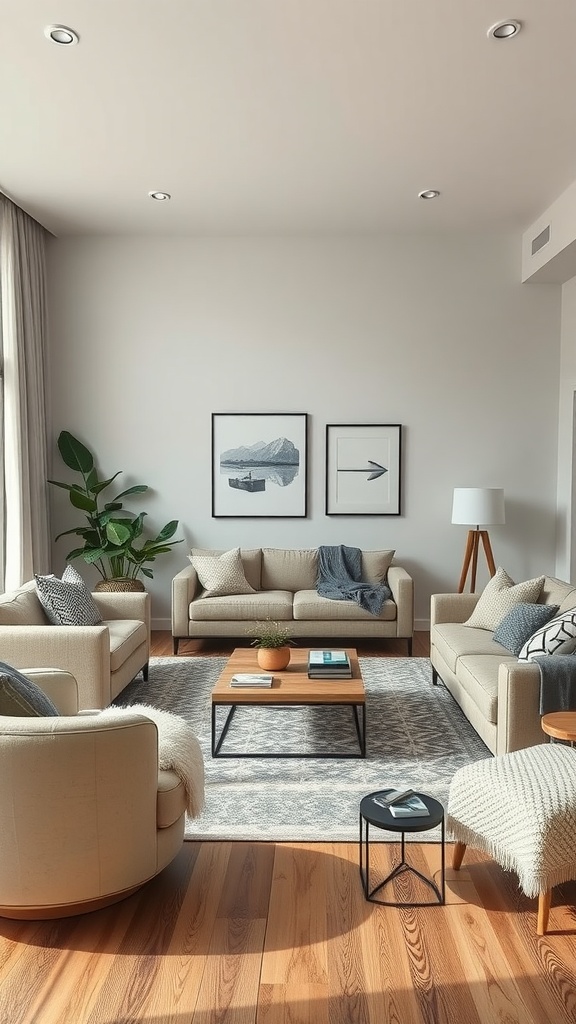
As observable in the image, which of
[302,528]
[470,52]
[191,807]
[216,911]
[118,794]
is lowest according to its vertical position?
[216,911]

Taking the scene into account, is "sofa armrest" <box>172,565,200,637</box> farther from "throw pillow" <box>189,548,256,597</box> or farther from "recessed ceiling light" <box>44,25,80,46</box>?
"recessed ceiling light" <box>44,25,80,46</box>

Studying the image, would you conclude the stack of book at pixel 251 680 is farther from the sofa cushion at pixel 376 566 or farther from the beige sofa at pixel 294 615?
the sofa cushion at pixel 376 566

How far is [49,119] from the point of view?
4.36m

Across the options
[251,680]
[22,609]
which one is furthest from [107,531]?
[251,680]

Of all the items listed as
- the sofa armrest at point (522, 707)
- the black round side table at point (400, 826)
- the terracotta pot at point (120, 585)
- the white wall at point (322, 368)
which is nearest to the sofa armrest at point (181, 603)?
the terracotta pot at point (120, 585)

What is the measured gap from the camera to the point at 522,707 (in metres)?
3.36

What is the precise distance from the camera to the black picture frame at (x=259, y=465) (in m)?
6.76

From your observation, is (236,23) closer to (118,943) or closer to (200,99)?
(200,99)

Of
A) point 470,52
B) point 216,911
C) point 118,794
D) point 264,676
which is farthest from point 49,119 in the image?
point 216,911

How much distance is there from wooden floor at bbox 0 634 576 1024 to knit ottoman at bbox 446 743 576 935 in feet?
0.57

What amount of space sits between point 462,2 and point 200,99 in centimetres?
143

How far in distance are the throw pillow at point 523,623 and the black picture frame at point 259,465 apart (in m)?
2.77

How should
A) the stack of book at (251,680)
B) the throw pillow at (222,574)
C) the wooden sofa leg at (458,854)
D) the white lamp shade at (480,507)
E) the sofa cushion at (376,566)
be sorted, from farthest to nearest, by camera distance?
the sofa cushion at (376,566), the white lamp shade at (480,507), the throw pillow at (222,574), the stack of book at (251,680), the wooden sofa leg at (458,854)

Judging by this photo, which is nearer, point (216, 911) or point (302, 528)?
point (216, 911)
